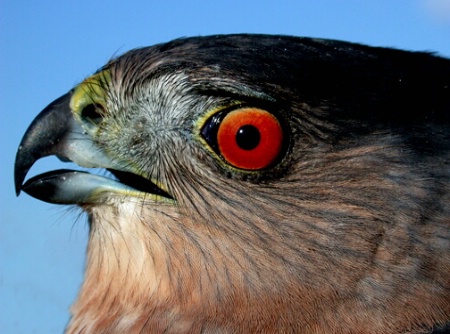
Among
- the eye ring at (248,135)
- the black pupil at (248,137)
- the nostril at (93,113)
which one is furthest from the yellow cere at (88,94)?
the black pupil at (248,137)

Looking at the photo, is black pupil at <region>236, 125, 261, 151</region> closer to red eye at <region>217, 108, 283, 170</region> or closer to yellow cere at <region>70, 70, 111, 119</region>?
red eye at <region>217, 108, 283, 170</region>

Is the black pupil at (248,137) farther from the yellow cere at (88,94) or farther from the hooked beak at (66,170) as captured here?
the yellow cere at (88,94)

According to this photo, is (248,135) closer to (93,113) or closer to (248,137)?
(248,137)

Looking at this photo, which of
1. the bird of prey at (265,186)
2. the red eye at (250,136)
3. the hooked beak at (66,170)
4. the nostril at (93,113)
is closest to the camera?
the bird of prey at (265,186)

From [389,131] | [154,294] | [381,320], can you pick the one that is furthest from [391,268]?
[154,294]

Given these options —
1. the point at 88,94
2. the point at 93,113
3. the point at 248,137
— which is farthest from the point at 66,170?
the point at 248,137

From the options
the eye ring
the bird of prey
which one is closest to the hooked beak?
the bird of prey
